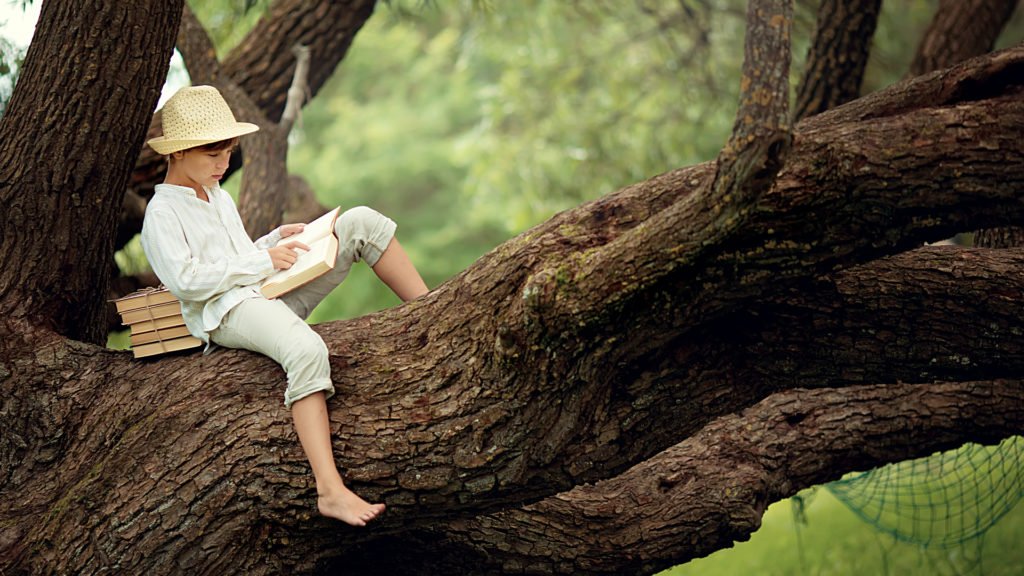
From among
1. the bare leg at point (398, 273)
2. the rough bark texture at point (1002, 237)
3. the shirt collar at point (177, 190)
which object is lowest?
the bare leg at point (398, 273)

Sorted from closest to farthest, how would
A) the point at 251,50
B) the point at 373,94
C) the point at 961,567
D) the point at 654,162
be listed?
1. the point at 251,50
2. the point at 961,567
3. the point at 654,162
4. the point at 373,94

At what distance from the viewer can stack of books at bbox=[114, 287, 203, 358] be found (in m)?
3.53

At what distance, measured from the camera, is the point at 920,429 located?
13.4ft

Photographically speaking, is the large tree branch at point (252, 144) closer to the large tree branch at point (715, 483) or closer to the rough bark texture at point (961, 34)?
the large tree branch at point (715, 483)

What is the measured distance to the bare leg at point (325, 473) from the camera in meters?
3.13

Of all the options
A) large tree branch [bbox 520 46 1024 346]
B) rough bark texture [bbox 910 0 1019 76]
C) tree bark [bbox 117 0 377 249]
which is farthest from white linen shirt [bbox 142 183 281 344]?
rough bark texture [bbox 910 0 1019 76]

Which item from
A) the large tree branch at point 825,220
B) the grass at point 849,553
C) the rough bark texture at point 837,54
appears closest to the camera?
the large tree branch at point 825,220

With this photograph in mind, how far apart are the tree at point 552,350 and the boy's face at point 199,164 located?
33 cm

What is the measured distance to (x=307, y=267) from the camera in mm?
3334

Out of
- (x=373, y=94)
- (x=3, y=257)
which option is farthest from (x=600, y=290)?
(x=373, y=94)

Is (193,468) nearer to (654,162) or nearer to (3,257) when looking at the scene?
(3,257)

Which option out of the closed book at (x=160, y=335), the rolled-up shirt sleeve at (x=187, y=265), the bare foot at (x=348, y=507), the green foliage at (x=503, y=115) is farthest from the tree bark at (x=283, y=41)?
the bare foot at (x=348, y=507)

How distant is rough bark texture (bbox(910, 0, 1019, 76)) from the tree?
9.30ft

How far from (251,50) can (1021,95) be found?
443cm
